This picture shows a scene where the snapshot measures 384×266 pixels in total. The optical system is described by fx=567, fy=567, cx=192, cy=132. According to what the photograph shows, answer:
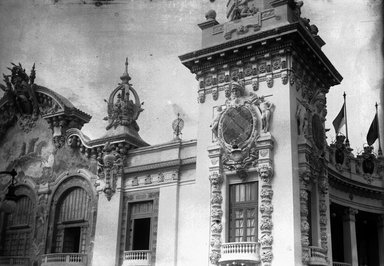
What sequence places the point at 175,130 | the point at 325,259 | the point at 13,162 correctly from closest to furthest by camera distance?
the point at 325,259 < the point at 175,130 < the point at 13,162

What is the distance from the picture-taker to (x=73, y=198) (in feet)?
108

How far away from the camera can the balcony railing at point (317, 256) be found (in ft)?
79.0

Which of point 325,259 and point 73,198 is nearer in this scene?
point 325,259

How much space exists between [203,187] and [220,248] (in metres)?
3.07

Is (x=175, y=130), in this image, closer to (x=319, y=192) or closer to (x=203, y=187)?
(x=203, y=187)

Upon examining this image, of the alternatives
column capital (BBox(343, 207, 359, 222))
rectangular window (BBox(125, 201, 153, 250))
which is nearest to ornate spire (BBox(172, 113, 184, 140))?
rectangular window (BBox(125, 201, 153, 250))

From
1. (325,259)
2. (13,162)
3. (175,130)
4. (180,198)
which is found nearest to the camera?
(325,259)

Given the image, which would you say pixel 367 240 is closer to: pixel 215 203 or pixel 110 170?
pixel 215 203

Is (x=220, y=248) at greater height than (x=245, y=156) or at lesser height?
lesser

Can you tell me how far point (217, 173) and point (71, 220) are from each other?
10410 mm

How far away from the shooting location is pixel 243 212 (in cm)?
2553

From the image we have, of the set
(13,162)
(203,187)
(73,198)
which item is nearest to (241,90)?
(203,187)

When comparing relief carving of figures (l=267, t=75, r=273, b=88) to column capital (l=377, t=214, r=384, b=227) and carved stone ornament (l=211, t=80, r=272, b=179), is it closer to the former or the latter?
carved stone ornament (l=211, t=80, r=272, b=179)

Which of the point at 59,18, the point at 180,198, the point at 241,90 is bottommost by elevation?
the point at 180,198
